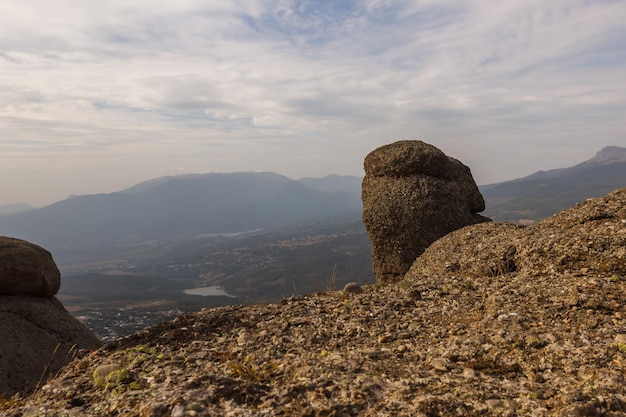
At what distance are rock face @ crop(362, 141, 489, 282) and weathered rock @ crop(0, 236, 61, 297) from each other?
18124mm

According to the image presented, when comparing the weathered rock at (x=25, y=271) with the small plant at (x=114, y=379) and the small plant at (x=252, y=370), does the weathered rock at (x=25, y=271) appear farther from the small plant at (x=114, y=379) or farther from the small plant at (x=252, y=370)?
the small plant at (x=252, y=370)

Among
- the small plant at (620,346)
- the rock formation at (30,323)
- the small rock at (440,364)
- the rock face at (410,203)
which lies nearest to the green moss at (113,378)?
the small rock at (440,364)

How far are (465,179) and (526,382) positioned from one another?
20.5m

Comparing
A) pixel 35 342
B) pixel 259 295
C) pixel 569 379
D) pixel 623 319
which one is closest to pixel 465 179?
pixel 623 319

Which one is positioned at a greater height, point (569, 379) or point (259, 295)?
point (569, 379)

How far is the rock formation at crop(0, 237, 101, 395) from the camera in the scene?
16875 millimetres

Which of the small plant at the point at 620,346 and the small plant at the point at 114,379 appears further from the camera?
the small plant at the point at 114,379

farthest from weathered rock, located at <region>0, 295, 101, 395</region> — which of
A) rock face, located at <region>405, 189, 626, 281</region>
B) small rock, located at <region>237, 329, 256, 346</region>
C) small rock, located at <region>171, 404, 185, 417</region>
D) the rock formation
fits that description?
rock face, located at <region>405, 189, 626, 281</region>

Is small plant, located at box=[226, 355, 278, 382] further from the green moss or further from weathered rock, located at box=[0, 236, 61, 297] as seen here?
weathered rock, located at box=[0, 236, 61, 297]

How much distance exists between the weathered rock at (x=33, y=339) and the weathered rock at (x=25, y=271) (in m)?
0.42

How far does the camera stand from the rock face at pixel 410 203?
22.8 metres

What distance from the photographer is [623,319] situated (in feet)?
27.5

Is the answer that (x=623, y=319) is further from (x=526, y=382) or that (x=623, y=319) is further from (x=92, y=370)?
(x=92, y=370)

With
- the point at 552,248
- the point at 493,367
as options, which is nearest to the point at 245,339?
the point at 493,367
